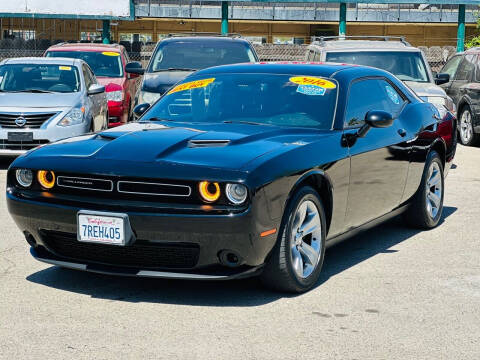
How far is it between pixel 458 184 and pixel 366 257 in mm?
4587

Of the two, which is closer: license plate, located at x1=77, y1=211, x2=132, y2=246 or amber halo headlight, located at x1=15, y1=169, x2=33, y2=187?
license plate, located at x1=77, y1=211, x2=132, y2=246

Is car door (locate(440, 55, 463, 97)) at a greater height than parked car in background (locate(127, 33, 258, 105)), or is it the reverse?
parked car in background (locate(127, 33, 258, 105))

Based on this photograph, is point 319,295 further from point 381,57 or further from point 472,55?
point 472,55

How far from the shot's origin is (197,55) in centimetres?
1453

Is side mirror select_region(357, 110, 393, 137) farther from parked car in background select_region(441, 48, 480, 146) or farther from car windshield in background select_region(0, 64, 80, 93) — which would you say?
parked car in background select_region(441, 48, 480, 146)

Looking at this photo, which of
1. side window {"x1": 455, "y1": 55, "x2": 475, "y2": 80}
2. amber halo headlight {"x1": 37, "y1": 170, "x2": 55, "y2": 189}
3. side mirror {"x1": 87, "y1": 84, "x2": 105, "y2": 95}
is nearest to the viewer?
amber halo headlight {"x1": 37, "y1": 170, "x2": 55, "y2": 189}

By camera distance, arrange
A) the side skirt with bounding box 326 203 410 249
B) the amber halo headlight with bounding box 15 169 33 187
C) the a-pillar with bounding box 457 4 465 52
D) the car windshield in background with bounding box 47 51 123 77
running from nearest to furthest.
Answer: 1. the amber halo headlight with bounding box 15 169 33 187
2. the side skirt with bounding box 326 203 410 249
3. the car windshield in background with bounding box 47 51 123 77
4. the a-pillar with bounding box 457 4 465 52

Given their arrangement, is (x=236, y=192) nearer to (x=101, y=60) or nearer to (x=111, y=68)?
(x=111, y=68)

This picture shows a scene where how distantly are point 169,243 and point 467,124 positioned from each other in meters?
12.0

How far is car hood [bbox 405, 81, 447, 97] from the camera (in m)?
13.0

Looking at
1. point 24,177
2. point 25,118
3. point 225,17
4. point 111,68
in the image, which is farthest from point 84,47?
point 24,177

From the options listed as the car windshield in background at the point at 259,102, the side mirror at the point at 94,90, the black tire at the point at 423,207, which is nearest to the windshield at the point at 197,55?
the side mirror at the point at 94,90

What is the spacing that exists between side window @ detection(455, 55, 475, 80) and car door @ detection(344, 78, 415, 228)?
915cm

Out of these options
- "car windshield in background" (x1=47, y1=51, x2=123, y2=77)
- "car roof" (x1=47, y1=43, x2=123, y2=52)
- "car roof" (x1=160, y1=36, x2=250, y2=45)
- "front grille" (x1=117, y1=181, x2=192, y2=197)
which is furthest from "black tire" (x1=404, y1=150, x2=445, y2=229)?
"car roof" (x1=47, y1=43, x2=123, y2=52)
